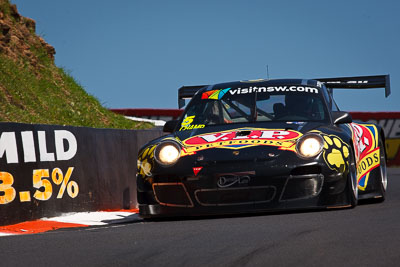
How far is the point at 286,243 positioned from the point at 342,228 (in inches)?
28.7

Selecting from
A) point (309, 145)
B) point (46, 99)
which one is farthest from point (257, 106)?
point (46, 99)

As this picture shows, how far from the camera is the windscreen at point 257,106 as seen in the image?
739 cm

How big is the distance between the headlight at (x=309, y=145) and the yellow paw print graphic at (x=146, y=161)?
1199mm

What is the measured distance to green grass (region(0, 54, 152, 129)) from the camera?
15.7 metres

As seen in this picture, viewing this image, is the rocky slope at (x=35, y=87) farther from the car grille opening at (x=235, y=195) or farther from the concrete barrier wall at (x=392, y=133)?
the concrete barrier wall at (x=392, y=133)

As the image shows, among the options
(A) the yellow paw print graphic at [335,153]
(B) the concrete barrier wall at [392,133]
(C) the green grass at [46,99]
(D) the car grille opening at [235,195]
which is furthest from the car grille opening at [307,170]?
(B) the concrete barrier wall at [392,133]

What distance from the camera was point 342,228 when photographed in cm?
522

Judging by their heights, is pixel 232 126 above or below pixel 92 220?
above

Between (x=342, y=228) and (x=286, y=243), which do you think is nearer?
(x=286, y=243)

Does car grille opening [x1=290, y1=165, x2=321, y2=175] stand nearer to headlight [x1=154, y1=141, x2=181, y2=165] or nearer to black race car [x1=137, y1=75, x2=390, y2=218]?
black race car [x1=137, y1=75, x2=390, y2=218]

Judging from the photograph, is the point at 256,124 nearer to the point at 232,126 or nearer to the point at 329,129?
the point at 232,126

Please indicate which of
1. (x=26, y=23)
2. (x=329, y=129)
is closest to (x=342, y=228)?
(x=329, y=129)

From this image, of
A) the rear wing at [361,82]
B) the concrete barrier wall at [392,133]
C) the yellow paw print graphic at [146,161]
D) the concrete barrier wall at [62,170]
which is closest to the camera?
the yellow paw print graphic at [146,161]

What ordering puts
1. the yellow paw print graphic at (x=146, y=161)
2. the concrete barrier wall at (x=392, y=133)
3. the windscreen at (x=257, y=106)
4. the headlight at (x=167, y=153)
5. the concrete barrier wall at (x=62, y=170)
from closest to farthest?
the headlight at (x=167, y=153) → the yellow paw print graphic at (x=146, y=161) → the windscreen at (x=257, y=106) → the concrete barrier wall at (x=62, y=170) → the concrete barrier wall at (x=392, y=133)
